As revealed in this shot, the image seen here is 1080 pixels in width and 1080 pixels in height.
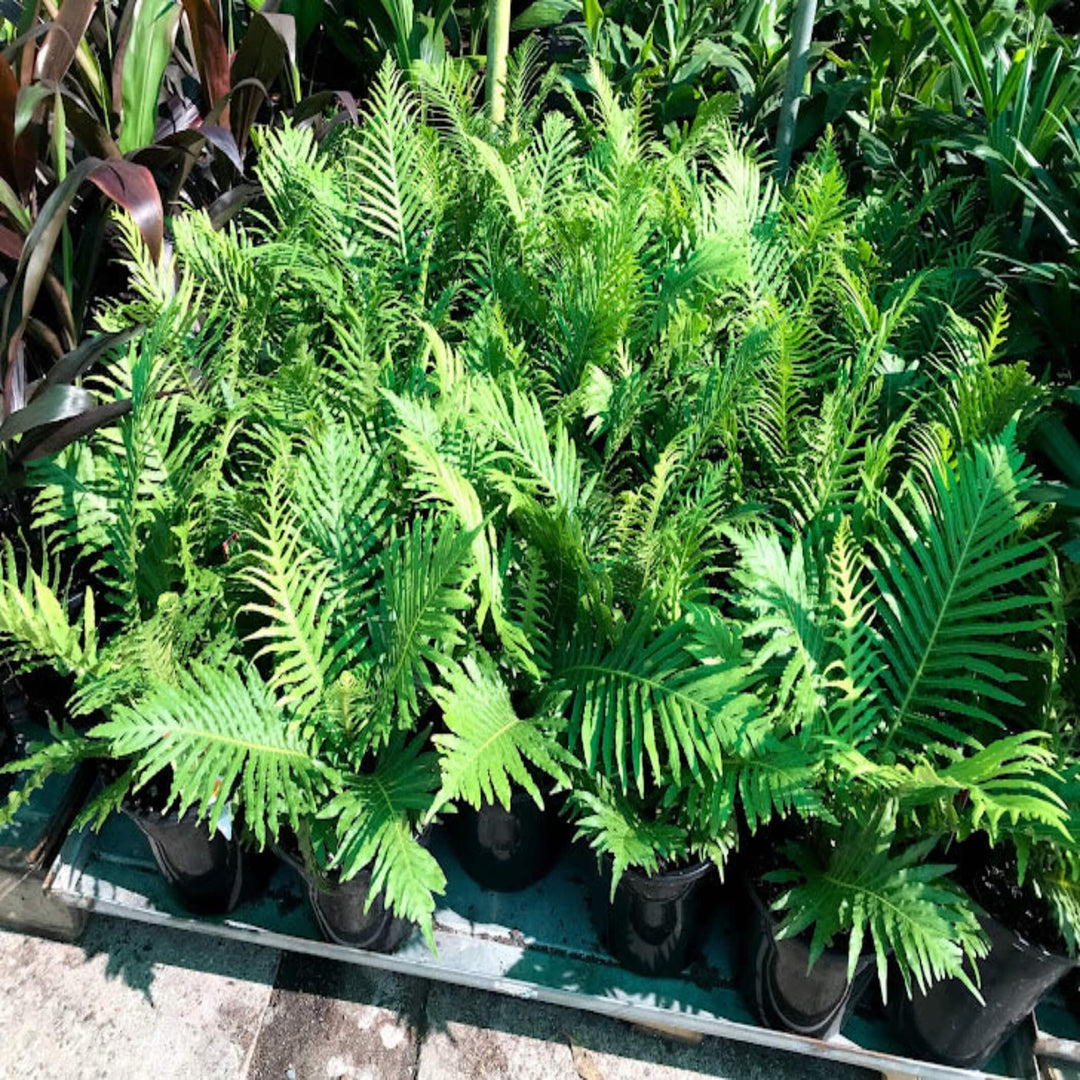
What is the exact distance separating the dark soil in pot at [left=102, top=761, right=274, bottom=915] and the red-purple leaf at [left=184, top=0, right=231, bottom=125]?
1256mm

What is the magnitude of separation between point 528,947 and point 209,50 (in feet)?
5.29

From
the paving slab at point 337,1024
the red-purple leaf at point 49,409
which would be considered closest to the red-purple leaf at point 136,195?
the red-purple leaf at point 49,409

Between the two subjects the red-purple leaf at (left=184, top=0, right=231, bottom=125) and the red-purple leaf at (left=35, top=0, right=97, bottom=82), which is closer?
the red-purple leaf at (left=35, top=0, right=97, bottom=82)

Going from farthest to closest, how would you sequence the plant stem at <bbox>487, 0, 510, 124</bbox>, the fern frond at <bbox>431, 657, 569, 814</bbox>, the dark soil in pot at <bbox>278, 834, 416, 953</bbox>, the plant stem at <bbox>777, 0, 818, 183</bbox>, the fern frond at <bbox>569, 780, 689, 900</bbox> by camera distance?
the plant stem at <bbox>487, 0, 510, 124</bbox>, the plant stem at <bbox>777, 0, 818, 183</bbox>, the dark soil in pot at <bbox>278, 834, 416, 953</bbox>, the fern frond at <bbox>569, 780, 689, 900</bbox>, the fern frond at <bbox>431, 657, 569, 814</bbox>

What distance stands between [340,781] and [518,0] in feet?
7.25

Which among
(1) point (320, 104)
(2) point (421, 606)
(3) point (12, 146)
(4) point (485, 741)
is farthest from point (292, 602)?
(1) point (320, 104)

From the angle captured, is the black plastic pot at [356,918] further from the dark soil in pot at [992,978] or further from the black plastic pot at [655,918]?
the dark soil in pot at [992,978]

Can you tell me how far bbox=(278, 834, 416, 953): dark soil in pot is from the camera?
121 cm

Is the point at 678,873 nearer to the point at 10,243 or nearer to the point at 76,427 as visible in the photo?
the point at 76,427

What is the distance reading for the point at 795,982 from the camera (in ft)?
3.93

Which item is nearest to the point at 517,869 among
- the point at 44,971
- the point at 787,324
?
the point at 44,971

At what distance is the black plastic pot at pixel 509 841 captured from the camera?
1.29 meters

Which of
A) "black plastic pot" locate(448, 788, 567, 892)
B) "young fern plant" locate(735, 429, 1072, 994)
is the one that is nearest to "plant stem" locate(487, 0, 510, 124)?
"young fern plant" locate(735, 429, 1072, 994)

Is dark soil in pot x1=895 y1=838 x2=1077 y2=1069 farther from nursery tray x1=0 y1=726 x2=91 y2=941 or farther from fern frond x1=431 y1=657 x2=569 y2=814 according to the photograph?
nursery tray x1=0 y1=726 x2=91 y2=941
